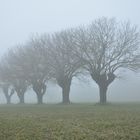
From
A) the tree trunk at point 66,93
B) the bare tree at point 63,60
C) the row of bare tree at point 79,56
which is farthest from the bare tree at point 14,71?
the tree trunk at point 66,93

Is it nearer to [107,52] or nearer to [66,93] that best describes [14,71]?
[66,93]

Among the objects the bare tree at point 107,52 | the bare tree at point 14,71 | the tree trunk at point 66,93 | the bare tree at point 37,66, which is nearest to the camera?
the bare tree at point 107,52

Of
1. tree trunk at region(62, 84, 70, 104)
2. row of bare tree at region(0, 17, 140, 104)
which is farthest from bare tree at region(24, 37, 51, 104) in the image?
tree trunk at region(62, 84, 70, 104)

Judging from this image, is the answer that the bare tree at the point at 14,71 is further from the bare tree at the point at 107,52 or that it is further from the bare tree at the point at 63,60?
the bare tree at the point at 107,52

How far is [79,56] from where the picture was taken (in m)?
57.2

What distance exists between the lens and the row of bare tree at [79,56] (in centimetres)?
5600

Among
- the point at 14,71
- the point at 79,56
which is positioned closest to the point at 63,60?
the point at 79,56

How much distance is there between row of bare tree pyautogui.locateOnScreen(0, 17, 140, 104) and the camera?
5600 centimetres

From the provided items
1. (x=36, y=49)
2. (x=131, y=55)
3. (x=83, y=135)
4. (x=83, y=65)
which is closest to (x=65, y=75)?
(x=83, y=65)

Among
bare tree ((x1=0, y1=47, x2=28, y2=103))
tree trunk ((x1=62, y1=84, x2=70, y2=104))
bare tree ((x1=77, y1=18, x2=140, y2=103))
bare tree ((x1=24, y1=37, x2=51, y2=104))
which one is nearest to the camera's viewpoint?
bare tree ((x1=77, y1=18, x2=140, y2=103))

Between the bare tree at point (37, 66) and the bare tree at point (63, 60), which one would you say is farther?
the bare tree at point (37, 66)

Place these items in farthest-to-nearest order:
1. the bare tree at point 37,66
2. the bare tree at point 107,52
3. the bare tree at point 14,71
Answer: the bare tree at point 14,71
the bare tree at point 37,66
the bare tree at point 107,52

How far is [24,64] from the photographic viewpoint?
2672 inches

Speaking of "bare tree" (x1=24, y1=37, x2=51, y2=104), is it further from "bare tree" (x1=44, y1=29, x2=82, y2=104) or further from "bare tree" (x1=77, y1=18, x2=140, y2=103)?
"bare tree" (x1=77, y1=18, x2=140, y2=103)
